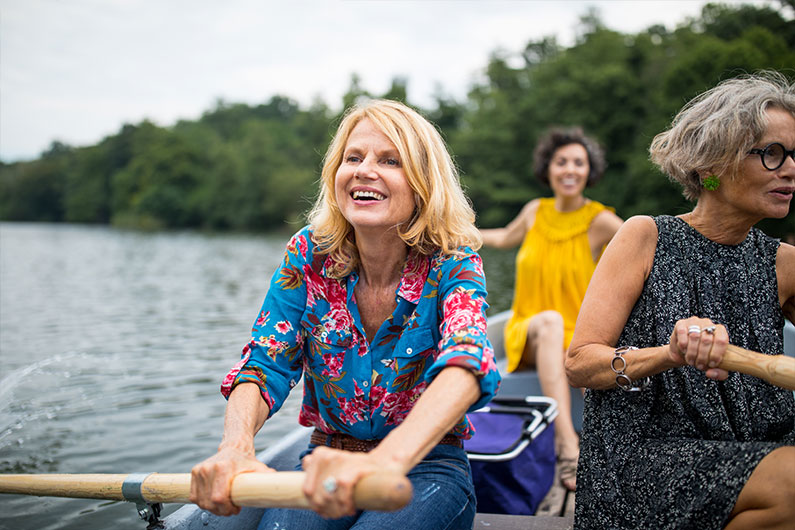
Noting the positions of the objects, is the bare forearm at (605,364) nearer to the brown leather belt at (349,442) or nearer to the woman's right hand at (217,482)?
the brown leather belt at (349,442)

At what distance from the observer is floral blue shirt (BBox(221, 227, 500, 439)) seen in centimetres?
190

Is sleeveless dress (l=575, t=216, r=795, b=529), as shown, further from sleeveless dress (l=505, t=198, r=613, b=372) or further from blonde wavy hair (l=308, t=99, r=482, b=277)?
sleeveless dress (l=505, t=198, r=613, b=372)

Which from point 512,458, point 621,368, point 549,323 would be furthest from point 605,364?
point 549,323

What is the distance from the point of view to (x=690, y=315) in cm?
189

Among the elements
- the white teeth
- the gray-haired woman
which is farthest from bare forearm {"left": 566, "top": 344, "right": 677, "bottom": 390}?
the white teeth

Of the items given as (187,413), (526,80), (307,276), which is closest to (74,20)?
(187,413)

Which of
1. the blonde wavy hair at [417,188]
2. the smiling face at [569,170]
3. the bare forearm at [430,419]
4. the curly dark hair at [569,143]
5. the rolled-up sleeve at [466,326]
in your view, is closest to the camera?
the bare forearm at [430,419]

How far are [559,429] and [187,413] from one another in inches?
133

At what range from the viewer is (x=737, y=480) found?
157cm

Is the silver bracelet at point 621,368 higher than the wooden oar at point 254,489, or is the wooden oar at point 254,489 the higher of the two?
the silver bracelet at point 621,368

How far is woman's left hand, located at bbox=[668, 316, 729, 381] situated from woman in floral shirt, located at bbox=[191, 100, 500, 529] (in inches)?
18.9

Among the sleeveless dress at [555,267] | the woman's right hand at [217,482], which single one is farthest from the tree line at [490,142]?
the woman's right hand at [217,482]

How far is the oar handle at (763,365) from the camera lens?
60.2 inches

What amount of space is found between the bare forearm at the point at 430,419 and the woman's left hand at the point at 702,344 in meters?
0.50
